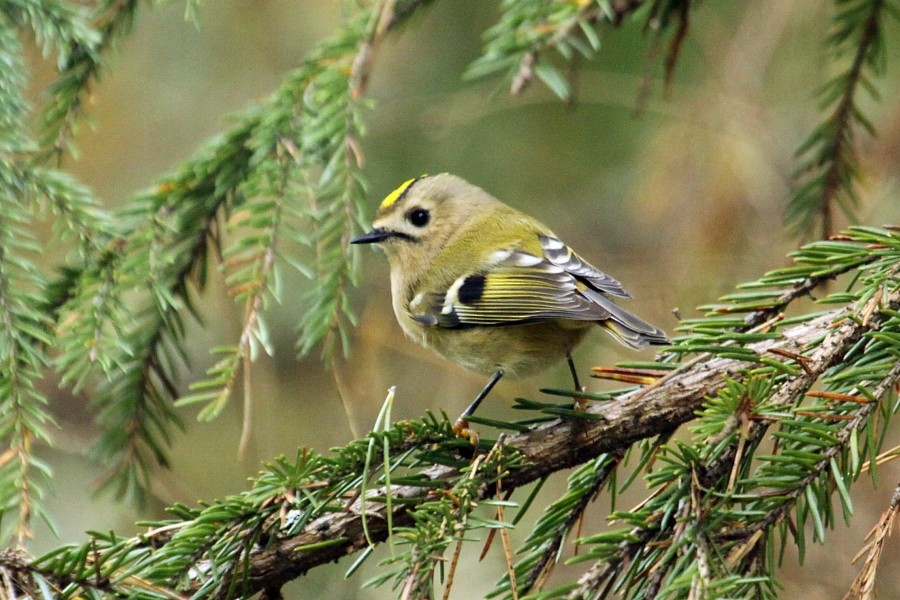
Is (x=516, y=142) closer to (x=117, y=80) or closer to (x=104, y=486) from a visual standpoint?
(x=117, y=80)

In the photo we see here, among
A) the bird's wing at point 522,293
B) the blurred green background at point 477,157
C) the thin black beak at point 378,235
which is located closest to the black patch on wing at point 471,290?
the bird's wing at point 522,293

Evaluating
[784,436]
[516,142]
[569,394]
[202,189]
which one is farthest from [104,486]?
[516,142]

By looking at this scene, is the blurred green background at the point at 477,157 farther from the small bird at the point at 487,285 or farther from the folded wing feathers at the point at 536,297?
the folded wing feathers at the point at 536,297

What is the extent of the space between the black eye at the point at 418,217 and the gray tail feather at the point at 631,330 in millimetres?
754

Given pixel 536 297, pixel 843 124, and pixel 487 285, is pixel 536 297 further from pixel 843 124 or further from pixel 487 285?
pixel 843 124

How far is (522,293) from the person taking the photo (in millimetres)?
2217

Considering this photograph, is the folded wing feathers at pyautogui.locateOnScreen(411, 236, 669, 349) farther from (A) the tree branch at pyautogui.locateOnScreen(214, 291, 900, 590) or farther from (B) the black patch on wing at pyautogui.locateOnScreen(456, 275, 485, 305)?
(A) the tree branch at pyautogui.locateOnScreen(214, 291, 900, 590)

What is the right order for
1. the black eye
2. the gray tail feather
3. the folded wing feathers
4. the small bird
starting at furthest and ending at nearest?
the black eye → the small bird → the folded wing feathers → the gray tail feather

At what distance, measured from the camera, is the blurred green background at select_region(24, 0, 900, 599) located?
3.16 meters

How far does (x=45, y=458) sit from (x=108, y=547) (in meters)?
2.39

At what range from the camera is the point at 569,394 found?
1475 mm

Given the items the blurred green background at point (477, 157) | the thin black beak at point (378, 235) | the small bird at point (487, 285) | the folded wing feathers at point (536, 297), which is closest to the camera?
the folded wing feathers at point (536, 297)

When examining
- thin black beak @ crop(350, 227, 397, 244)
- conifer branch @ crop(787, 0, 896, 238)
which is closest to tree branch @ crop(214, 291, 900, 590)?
conifer branch @ crop(787, 0, 896, 238)

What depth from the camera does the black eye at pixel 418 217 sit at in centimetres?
263
